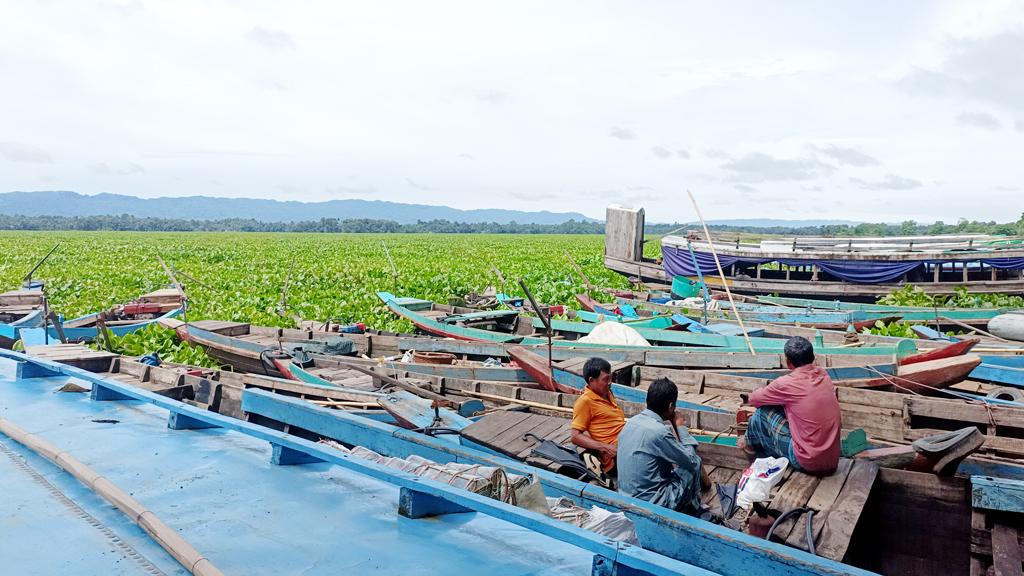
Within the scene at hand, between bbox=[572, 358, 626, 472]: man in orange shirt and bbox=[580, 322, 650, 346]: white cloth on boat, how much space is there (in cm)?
403

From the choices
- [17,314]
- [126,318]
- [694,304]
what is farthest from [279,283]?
[694,304]

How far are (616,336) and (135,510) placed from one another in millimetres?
6985

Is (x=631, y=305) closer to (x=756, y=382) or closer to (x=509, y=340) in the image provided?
(x=509, y=340)

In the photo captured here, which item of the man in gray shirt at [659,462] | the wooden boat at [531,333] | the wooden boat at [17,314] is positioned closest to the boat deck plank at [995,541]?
the man in gray shirt at [659,462]

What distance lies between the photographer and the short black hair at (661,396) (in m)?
4.29

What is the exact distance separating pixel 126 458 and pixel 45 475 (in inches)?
21.7

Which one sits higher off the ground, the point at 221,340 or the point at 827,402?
the point at 827,402

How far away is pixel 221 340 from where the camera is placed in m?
11.2

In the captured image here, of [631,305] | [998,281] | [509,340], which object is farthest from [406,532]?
[998,281]

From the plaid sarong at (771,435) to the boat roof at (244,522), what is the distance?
87.7 inches

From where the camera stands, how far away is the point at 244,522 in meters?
3.29

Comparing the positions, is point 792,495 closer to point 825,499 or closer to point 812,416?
point 825,499

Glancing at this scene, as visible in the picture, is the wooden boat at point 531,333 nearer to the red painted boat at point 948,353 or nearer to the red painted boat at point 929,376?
the red painted boat at point 948,353

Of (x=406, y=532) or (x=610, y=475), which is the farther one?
(x=610, y=475)
